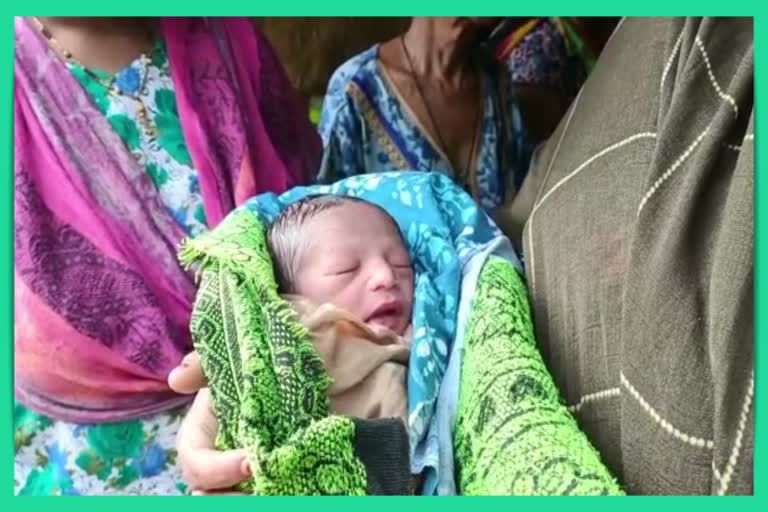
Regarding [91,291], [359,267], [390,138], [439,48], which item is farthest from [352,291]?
[439,48]

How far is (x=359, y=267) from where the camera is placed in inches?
40.4

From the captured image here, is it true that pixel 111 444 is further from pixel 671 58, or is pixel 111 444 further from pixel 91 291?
pixel 671 58


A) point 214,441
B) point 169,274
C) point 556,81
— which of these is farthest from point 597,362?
point 556,81

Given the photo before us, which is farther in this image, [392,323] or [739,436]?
[392,323]

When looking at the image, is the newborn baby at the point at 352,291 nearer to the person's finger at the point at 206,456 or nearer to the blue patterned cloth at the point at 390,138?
the person's finger at the point at 206,456

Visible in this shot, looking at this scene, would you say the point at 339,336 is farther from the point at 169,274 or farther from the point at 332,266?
the point at 169,274

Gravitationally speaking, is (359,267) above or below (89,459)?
above

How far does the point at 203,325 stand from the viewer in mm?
937

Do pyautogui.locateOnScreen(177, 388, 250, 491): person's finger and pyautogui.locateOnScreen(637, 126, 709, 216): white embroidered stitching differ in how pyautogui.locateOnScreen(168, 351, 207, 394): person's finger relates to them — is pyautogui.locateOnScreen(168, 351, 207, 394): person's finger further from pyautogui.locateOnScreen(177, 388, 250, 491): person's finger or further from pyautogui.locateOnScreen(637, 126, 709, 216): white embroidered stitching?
pyautogui.locateOnScreen(637, 126, 709, 216): white embroidered stitching

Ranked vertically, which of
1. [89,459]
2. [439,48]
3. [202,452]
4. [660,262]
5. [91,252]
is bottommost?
[89,459]

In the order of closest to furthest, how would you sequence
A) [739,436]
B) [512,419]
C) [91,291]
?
[739,436] → [512,419] → [91,291]

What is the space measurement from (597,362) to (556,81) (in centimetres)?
127

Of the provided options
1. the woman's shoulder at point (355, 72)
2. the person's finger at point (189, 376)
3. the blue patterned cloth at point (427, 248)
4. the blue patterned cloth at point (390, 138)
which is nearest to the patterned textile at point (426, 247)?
the blue patterned cloth at point (427, 248)

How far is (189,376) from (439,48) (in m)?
1.00
